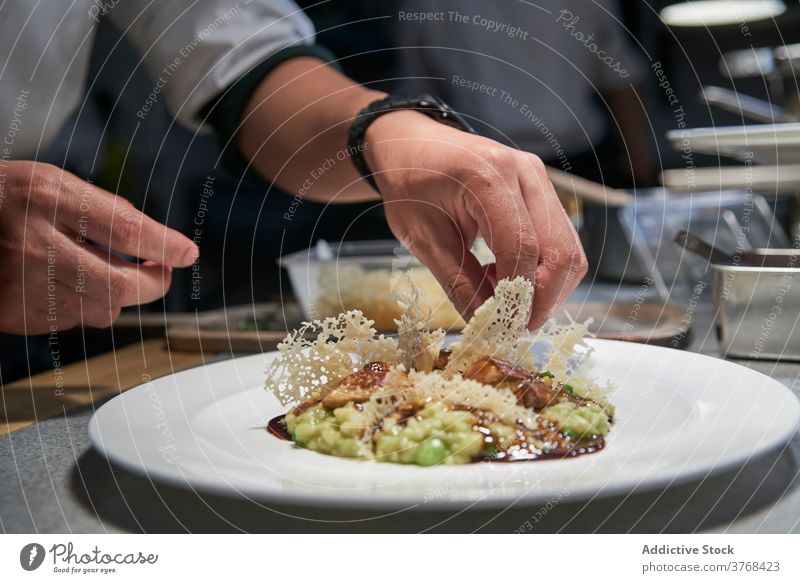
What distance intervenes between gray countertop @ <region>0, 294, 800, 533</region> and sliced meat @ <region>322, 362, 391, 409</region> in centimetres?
12

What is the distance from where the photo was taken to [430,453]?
575 millimetres

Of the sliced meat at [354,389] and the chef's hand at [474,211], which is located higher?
the chef's hand at [474,211]

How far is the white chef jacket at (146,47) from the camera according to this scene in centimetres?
100

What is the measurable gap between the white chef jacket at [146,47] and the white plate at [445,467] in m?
0.49

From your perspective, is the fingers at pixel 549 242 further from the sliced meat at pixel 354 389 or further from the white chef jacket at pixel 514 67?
the white chef jacket at pixel 514 67

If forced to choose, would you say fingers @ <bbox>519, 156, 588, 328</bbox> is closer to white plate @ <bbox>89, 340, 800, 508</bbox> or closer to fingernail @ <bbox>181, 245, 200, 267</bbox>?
white plate @ <bbox>89, 340, 800, 508</bbox>

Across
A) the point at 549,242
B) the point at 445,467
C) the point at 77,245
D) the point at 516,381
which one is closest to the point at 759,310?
the point at 549,242

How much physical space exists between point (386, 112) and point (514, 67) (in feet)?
2.13

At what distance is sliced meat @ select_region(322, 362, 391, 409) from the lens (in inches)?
25.3

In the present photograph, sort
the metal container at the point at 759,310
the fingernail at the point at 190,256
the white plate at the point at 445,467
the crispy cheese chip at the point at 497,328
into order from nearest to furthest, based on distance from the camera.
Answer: the white plate at the point at 445,467
the crispy cheese chip at the point at 497,328
the fingernail at the point at 190,256
the metal container at the point at 759,310

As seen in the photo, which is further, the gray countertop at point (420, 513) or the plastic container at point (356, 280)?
the plastic container at point (356, 280)

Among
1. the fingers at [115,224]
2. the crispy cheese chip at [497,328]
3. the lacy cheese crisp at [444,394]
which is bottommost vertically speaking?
the lacy cheese crisp at [444,394]

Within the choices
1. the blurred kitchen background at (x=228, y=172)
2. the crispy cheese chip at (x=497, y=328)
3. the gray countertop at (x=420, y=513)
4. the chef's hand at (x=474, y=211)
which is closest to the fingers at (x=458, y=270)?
the chef's hand at (x=474, y=211)
